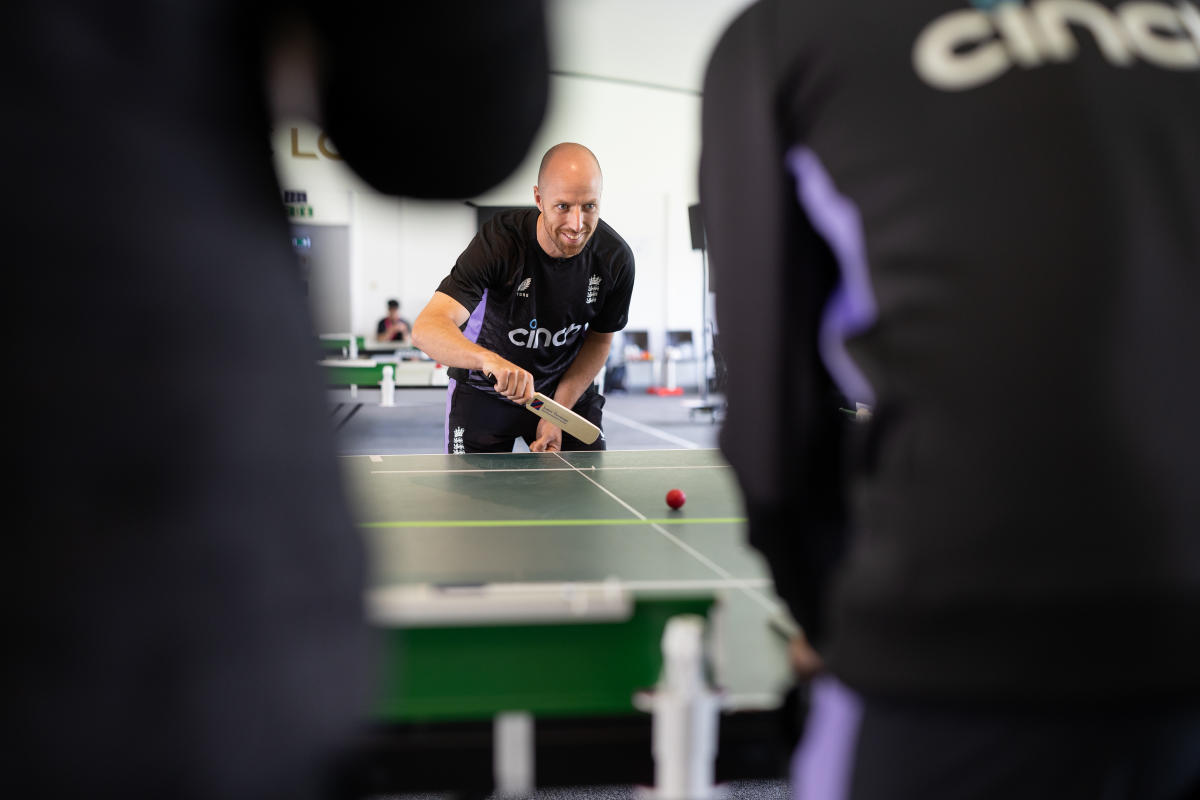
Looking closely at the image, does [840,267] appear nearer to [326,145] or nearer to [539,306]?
[326,145]

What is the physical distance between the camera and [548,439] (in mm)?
3404

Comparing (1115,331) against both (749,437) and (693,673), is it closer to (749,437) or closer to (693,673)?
(749,437)

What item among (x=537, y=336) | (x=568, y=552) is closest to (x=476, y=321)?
(x=537, y=336)

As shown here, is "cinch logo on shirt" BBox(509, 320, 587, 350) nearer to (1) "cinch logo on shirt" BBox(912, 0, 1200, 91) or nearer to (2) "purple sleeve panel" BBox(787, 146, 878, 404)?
(2) "purple sleeve panel" BBox(787, 146, 878, 404)

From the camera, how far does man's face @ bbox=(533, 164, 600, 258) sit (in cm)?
329

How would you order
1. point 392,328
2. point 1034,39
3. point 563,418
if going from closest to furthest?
point 1034,39
point 563,418
point 392,328

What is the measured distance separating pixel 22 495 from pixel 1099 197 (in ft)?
2.35

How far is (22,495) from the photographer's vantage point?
395 millimetres

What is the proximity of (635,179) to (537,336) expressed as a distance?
1123cm

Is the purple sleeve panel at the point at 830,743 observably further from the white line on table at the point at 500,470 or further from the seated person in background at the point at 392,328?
the seated person in background at the point at 392,328

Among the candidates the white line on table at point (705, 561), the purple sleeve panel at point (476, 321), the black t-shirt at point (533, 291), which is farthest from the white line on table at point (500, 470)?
the purple sleeve panel at point (476, 321)

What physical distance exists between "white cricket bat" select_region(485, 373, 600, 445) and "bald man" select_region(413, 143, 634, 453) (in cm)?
13

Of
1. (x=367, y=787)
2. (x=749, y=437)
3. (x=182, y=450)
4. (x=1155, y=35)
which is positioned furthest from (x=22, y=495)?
(x=1155, y=35)

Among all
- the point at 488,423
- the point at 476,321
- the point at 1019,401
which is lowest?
the point at 488,423
